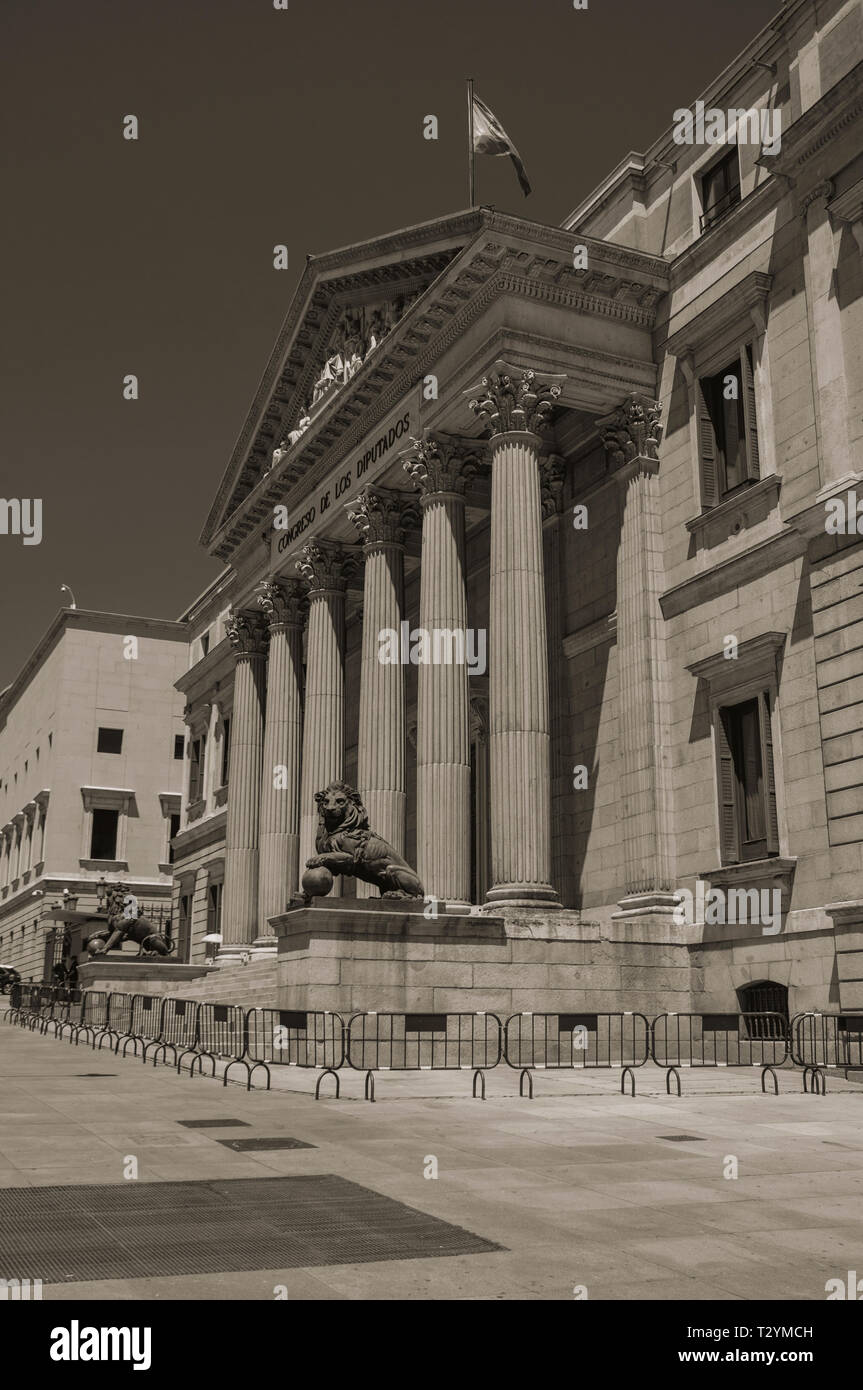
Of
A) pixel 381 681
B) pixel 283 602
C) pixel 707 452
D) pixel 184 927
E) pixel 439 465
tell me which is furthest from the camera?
pixel 184 927

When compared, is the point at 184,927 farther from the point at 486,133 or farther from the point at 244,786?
the point at 486,133

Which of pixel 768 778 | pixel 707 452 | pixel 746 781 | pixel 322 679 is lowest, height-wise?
pixel 768 778

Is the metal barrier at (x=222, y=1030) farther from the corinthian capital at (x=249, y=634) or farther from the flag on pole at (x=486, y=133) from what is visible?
the corinthian capital at (x=249, y=634)

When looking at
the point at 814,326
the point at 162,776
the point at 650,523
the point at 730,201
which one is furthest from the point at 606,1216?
the point at 162,776

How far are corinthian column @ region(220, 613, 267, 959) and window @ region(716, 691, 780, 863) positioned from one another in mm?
21464

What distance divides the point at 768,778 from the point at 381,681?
11.5m

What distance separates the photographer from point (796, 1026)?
24.5 m

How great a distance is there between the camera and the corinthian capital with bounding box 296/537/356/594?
4141 cm

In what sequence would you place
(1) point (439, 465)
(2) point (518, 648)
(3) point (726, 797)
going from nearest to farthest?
(3) point (726, 797) < (2) point (518, 648) < (1) point (439, 465)

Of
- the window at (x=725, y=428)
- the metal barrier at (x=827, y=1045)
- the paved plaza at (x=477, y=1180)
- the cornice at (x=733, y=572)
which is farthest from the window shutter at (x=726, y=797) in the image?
the paved plaza at (x=477, y=1180)

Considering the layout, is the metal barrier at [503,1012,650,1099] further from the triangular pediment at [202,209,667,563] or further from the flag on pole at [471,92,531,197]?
the flag on pole at [471,92,531,197]

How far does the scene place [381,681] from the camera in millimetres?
35156

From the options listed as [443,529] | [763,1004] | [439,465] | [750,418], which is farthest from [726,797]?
[439,465]

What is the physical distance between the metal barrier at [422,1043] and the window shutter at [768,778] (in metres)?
6.85
